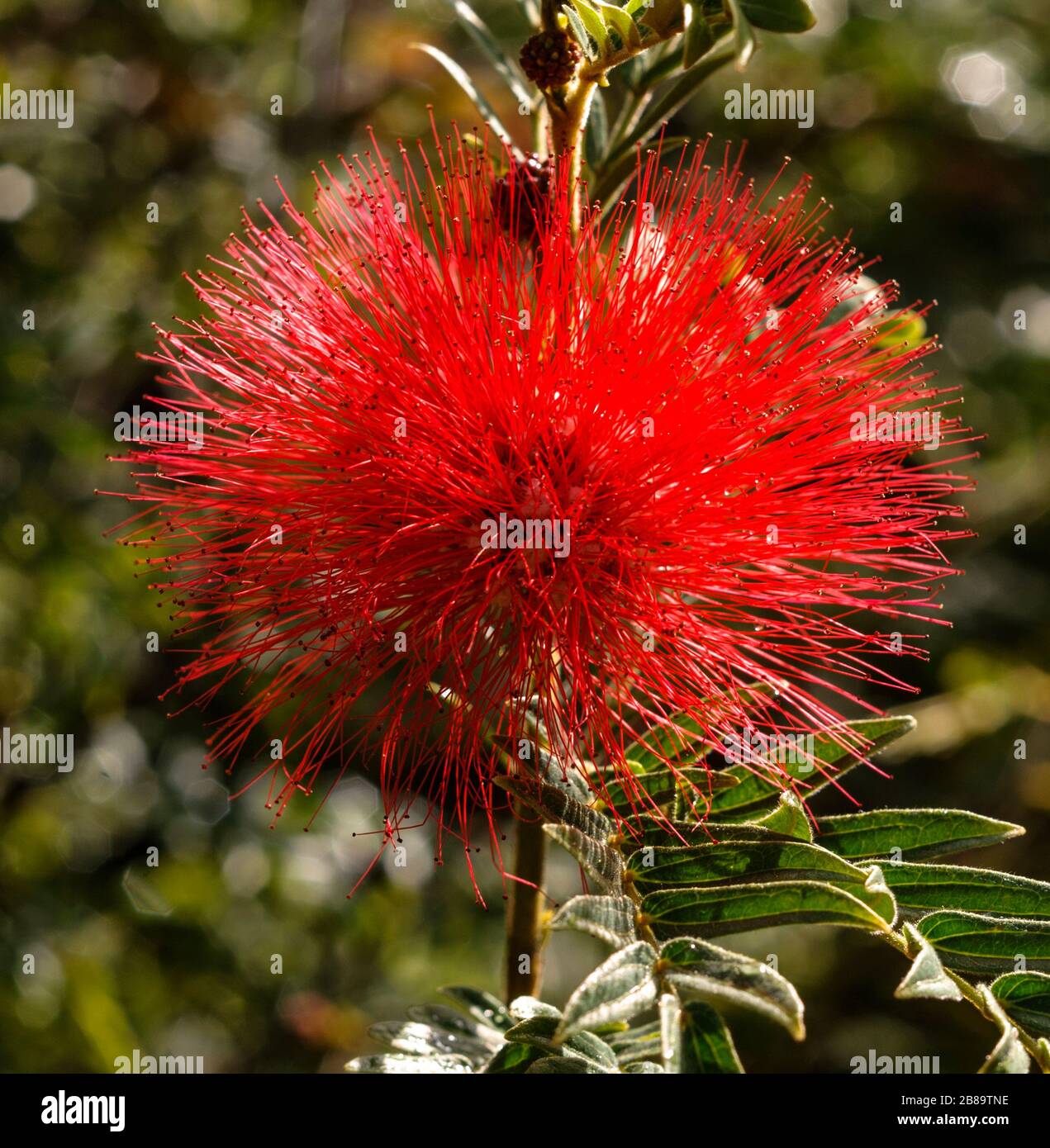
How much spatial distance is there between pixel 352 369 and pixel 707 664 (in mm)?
710

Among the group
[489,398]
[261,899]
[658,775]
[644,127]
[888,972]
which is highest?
[644,127]

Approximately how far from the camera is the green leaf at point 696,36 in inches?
59.6

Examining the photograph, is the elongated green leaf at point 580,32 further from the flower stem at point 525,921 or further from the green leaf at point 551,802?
the flower stem at point 525,921

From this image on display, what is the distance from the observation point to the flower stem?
1.91m

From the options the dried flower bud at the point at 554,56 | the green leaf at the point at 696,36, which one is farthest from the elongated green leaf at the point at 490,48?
the green leaf at the point at 696,36

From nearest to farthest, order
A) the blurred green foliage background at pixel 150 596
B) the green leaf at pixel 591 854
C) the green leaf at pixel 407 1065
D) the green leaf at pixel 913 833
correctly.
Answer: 1. the green leaf at pixel 591 854
2. the green leaf at pixel 913 833
3. the green leaf at pixel 407 1065
4. the blurred green foliage background at pixel 150 596

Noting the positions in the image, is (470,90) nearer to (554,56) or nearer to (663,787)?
(554,56)

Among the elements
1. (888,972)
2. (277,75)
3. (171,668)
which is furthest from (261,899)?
(277,75)

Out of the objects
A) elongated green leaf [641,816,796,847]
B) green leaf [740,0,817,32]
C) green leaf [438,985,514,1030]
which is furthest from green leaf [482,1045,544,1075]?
green leaf [740,0,817,32]

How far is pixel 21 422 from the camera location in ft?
11.2

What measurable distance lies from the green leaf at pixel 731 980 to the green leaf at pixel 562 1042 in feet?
0.55

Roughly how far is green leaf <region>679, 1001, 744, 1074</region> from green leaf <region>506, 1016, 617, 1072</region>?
17 centimetres

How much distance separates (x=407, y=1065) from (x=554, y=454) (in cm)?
101
